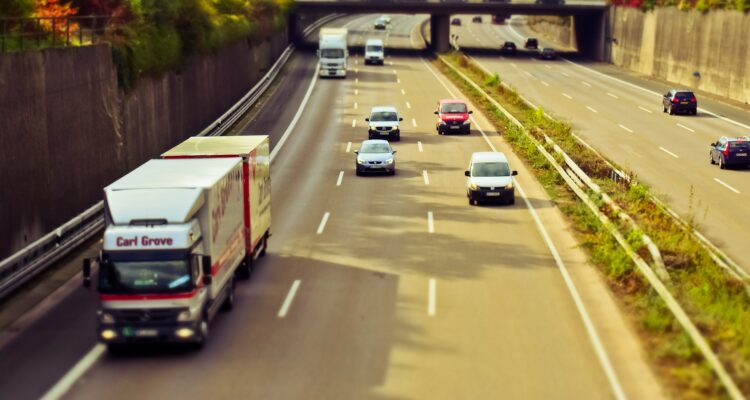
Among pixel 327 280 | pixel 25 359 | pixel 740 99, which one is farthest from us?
pixel 740 99

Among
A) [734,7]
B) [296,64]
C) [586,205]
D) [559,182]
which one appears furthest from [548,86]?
[586,205]

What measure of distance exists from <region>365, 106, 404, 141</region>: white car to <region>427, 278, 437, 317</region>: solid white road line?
1137 inches

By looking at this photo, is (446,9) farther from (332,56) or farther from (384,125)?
(384,125)

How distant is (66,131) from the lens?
32.6m

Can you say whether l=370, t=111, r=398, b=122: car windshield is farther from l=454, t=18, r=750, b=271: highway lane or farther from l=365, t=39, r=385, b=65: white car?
l=365, t=39, r=385, b=65: white car

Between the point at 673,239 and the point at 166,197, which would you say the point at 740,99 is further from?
the point at 166,197

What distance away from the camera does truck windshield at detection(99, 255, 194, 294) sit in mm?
20047

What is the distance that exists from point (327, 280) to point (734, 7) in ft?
195

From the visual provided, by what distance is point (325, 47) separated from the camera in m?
85.8

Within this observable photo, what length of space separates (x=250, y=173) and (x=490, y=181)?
12.6 m

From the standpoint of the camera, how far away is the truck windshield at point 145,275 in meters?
20.0

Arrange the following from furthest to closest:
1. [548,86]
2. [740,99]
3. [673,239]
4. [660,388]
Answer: [548,86], [740,99], [673,239], [660,388]

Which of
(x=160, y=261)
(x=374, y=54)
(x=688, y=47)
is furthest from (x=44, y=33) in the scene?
(x=374, y=54)

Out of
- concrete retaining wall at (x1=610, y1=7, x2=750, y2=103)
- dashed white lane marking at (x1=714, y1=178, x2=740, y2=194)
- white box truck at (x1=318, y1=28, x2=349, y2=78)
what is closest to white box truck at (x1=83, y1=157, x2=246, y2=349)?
dashed white lane marking at (x1=714, y1=178, x2=740, y2=194)
